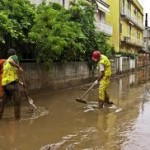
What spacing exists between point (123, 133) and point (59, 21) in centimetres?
898

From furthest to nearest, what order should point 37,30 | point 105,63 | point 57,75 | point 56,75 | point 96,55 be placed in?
point 57,75, point 56,75, point 37,30, point 105,63, point 96,55

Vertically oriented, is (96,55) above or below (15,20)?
below

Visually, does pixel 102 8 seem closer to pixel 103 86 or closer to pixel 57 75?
pixel 57 75

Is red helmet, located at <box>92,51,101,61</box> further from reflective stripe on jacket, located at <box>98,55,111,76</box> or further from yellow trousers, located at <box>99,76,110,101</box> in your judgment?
yellow trousers, located at <box>99,76,110,101</box>

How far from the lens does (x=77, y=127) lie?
413 inches

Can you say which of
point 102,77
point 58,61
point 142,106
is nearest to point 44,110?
point 102,77

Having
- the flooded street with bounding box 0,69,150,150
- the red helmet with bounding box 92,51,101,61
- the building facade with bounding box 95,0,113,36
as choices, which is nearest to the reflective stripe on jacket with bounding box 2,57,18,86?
the flooded street with bounding box 0,69,150,150

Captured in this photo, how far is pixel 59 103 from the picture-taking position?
15.4 meters

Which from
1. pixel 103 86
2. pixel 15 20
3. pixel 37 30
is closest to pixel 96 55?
pixel 103 86

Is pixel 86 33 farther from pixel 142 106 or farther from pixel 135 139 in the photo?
pixel 135 139

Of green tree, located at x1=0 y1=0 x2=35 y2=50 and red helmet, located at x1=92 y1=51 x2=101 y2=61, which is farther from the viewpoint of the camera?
green tree, located at x1=0 y1=0 x2=35 y2=50

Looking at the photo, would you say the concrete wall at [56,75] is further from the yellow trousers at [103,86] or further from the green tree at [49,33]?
the yellow trousers at [103,86]

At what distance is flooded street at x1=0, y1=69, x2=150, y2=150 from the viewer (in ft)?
28.0

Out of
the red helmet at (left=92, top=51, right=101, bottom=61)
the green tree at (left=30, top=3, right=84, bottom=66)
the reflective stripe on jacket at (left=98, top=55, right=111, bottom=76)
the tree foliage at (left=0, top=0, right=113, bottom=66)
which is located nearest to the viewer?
the red helmet at (left=92, top=51, right=101, bottom=61)
